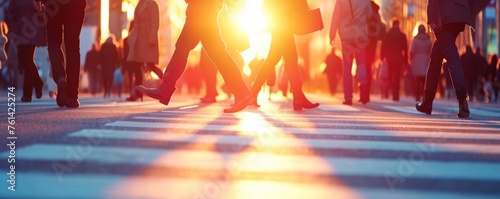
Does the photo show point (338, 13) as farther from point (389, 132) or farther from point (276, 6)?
point (389, 132)

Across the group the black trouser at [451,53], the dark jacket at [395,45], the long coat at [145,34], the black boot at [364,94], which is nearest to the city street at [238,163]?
the black trouser at [451,53]

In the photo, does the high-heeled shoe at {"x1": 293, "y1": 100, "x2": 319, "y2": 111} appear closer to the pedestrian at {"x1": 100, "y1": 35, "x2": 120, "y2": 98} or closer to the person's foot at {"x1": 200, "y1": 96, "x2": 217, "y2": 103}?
the person's foot at {"x1": 200, "y1": 96, "x2": 217, "y2": 103}

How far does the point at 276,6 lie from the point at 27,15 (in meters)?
3.68

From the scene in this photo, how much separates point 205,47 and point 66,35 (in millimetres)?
2101

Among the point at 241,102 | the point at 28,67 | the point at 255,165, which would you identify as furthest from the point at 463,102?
the point at 28,67

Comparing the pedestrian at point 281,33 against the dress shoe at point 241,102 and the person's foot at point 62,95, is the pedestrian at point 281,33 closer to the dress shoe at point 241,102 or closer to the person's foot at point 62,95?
the dress shoe at point 241,102

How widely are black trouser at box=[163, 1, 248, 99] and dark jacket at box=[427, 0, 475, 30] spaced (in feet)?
8.20

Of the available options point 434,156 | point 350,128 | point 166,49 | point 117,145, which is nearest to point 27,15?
point 350,128

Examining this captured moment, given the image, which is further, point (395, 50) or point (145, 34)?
point (395, 50)

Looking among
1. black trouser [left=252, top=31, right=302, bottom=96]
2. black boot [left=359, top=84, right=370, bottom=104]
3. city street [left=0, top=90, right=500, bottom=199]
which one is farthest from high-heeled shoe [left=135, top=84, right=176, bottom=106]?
black boot [left=359, top=84, right=370, bottom=104]

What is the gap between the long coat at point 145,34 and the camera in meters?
13.4

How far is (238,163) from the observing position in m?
4.15

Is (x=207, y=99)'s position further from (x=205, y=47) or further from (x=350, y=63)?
(x=205, y=47)

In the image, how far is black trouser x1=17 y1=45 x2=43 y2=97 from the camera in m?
11.5
